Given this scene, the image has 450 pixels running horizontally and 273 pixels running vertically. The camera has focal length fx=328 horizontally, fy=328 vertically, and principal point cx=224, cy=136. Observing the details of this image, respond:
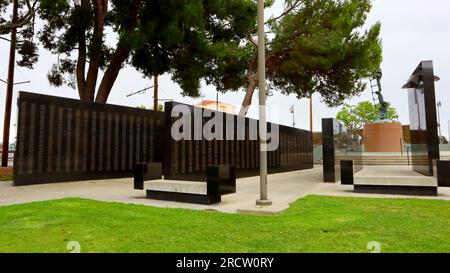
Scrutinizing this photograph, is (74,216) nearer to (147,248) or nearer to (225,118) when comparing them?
(147,248)

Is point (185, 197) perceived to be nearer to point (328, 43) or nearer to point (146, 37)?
point (146, 37)

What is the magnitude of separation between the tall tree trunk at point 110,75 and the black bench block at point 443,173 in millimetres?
13586

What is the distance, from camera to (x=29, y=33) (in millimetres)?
16734

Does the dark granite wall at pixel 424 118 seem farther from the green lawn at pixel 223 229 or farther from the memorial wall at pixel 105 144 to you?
the memorial wall at pixel 105 144

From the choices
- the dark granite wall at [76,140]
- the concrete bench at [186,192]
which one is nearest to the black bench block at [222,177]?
the concrete bench at [186,192]

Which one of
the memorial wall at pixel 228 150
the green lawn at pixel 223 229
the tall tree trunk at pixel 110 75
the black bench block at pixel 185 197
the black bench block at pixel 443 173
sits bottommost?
the green lawn at pixel 223 229

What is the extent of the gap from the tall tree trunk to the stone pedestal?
24299 mm

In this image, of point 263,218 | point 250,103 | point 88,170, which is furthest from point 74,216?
point 250,103

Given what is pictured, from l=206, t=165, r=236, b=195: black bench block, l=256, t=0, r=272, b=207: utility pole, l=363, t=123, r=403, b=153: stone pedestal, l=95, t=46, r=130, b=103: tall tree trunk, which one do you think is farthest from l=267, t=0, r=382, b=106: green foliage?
l=363, t=123, r=403, b=153: stone pedestal

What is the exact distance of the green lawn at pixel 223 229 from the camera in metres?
3.97

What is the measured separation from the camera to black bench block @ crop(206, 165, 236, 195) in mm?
7355

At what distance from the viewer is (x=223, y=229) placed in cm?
480

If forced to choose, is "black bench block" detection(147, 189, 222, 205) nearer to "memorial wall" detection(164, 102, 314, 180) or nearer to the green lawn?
the green lawn

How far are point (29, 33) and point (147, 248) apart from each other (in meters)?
17.0
